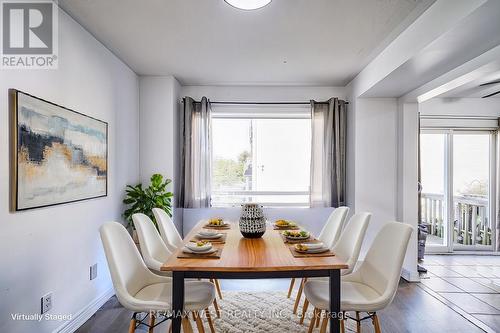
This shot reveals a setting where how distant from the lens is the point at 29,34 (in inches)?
82.4

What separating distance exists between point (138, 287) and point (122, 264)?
0.84 ft

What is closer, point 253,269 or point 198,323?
point 253,269

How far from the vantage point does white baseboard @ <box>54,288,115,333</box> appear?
2375 millimetres

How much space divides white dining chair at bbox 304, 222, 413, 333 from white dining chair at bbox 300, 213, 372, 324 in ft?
0.32

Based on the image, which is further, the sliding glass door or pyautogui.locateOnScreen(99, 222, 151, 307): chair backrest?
the sliding glass door

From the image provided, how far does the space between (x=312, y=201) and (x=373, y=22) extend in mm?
2493

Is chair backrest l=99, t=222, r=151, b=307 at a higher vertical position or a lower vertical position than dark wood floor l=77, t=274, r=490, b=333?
higher

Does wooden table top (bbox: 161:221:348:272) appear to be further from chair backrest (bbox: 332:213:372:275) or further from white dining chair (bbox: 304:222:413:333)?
chair backrest (bbox: 332:213:372:275)

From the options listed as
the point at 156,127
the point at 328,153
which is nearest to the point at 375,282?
the point at 328,153

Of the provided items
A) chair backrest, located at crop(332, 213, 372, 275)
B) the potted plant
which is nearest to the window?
the potted plant

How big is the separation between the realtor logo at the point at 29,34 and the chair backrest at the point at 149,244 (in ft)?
4.35

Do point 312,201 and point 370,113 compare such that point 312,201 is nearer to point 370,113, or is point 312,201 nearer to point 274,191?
point 274,191

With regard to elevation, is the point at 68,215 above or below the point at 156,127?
below

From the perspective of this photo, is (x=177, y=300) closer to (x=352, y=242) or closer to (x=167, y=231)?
(x=167, y=231)
